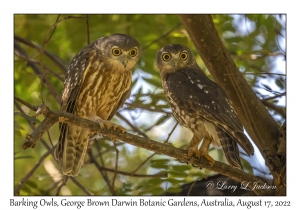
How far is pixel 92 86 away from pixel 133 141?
50.1 inches

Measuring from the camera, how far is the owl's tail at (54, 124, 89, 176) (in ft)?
18.7

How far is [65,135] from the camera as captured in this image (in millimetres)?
5754

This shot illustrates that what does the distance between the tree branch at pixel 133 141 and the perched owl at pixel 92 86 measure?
3.14ft

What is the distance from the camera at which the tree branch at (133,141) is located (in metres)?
4.07

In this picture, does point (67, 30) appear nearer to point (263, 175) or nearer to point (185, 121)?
point (185, 121)

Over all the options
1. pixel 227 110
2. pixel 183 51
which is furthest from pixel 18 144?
pixel 227 110

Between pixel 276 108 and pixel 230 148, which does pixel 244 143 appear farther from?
pixel 276 108

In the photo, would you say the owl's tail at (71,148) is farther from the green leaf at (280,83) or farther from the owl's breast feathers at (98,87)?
the green leaf at (280,83)

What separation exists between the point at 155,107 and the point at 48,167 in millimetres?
2005

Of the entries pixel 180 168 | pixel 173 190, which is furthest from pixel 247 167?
pixel 173 190

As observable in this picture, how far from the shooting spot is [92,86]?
569 cm

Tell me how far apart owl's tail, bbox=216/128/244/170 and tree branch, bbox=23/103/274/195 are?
0.59ft

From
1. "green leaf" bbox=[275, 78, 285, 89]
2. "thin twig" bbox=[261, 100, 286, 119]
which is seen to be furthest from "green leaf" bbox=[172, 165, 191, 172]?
"green leaf" bbox=[275, 78, 285, 89]

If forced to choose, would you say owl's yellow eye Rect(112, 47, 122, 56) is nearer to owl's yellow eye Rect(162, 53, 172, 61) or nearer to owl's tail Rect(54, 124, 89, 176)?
owl's yellow eye Rect(162, 53, 172, 61)
